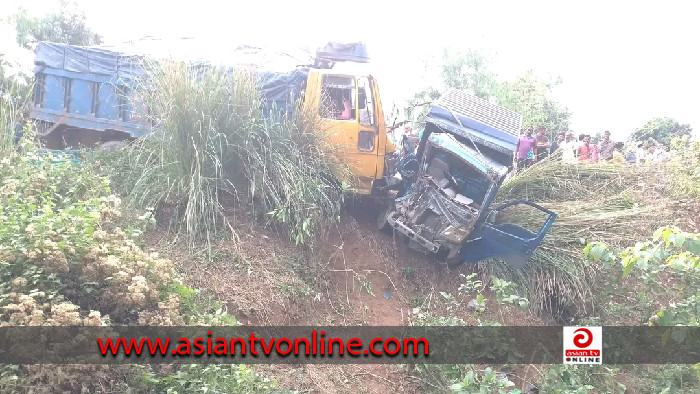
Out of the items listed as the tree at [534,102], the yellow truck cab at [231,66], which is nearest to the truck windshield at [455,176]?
the yellow truck cab at [231,66]

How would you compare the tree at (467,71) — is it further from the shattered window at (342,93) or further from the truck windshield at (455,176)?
the truck windshield at (455,176)

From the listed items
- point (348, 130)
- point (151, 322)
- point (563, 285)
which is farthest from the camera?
point (348, 130)

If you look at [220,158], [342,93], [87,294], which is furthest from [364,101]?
[87,294]

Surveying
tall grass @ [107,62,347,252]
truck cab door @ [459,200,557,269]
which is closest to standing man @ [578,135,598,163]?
truck cab door @ [459,200,557,269]

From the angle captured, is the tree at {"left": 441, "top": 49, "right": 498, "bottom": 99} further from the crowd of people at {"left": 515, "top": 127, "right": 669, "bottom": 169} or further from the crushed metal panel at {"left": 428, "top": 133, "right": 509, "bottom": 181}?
the crushed metal panel at {"left": 428, "top": 133, "right": 509, "bottom": 181}

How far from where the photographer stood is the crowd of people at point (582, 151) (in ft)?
25.8

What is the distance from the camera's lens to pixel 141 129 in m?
6.26

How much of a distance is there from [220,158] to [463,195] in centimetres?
266

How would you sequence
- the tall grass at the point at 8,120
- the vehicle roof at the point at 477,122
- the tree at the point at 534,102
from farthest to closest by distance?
the tree at the point at 534,102 → the vehicle roof at the point at 477,122 → the tall grass at the point at 8,120

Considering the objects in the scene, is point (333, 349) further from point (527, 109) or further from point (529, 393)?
point (527, 109)

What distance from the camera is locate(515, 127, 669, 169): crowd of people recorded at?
7.87 m

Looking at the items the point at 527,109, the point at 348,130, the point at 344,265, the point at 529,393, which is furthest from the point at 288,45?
the point at 527,109

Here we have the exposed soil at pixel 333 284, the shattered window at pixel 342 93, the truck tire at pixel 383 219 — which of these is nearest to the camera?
the exposed soil at pixel 333 284

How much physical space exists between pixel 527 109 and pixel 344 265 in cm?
1166
